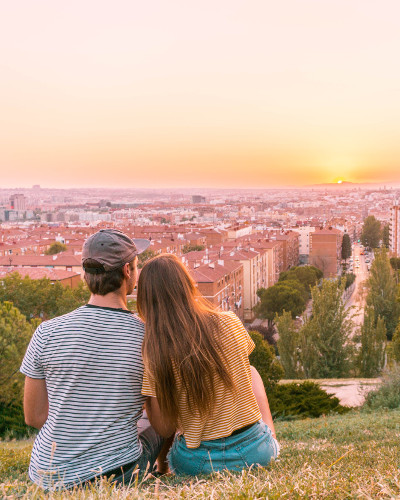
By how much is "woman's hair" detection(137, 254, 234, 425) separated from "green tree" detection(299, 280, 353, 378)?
17054 mm

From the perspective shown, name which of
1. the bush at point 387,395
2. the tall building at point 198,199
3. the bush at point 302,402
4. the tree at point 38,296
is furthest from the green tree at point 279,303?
the tall building at point 198,199

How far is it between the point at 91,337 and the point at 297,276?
40.2 meters

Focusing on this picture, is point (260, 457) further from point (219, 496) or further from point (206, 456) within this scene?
point (219, 496)

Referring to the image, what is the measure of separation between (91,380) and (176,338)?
390 mm

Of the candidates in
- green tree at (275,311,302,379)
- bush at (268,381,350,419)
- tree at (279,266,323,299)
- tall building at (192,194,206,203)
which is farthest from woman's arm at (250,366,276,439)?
tall building at (192,194,206,203)

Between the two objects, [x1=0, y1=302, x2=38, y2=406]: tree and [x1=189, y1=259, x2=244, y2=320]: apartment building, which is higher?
[x1=0, y1=302, x2=38, y2=406]: tree

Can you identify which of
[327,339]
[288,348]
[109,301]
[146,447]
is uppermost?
[109,301]

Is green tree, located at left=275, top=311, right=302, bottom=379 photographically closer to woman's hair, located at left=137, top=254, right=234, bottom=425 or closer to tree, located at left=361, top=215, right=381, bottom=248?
woman's hair, located at left=137, top=254, right=234, bottom=425

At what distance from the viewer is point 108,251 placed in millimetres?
2178

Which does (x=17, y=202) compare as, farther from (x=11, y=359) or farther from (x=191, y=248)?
(x=11, y=359)

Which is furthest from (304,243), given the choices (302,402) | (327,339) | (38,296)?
(302,402)

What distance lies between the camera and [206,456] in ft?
7.43

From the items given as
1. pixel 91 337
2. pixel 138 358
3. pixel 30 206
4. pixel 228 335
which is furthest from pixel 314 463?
pixel 30 206

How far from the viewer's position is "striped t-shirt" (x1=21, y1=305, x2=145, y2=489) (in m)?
2.08
